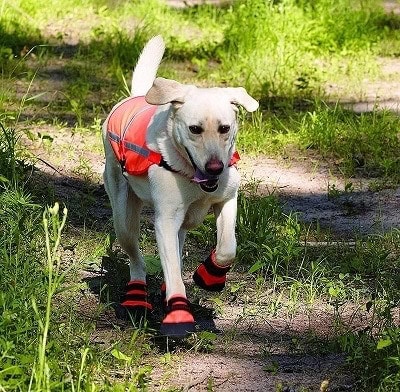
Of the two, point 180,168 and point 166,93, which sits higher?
point 166,93

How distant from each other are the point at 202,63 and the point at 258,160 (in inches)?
113

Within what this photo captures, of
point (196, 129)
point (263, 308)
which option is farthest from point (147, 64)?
point (263, 308)

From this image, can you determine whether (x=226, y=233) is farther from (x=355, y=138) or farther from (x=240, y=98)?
(x=355, y=138)

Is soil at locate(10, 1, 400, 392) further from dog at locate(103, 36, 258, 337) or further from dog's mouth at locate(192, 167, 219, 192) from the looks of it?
dog's mouth at locate(192, 167, 219, 192)

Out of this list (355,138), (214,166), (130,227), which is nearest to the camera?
(214,166)

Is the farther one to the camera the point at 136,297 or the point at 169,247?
the point at 136,297

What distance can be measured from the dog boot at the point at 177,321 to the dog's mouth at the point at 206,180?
496 millimetres

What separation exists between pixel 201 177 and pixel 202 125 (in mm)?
225

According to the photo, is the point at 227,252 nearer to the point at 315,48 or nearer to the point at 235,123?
the point at 235,123

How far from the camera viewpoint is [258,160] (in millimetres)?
8188

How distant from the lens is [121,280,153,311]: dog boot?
4969 millimetres

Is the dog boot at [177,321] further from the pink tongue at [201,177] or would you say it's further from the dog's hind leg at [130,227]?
the dog's hind leg at [130,227]

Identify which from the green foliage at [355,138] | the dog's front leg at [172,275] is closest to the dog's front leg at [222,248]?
the dog's front leg at [172,275]

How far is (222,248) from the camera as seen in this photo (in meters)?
4.63
